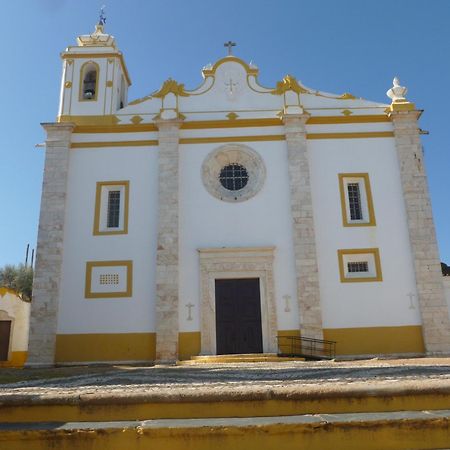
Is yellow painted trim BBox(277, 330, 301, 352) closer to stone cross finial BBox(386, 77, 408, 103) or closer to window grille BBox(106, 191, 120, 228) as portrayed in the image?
window grille BBox(106, 191, 120, 228)

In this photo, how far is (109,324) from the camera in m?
14.1

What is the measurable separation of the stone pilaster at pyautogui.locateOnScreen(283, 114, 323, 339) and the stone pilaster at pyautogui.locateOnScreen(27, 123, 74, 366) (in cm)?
710

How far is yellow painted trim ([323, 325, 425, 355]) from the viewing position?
45.1ft

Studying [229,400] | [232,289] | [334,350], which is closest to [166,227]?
[232,289]

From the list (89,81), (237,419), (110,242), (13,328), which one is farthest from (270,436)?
(13,328)

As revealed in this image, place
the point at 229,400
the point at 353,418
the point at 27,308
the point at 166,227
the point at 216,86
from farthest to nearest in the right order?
the point at 27,308
the point at 216,86
the point at 166,227
the point at 229,400
the point at 353,418

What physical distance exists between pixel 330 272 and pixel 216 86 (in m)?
7.38

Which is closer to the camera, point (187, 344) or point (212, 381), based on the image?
point (212, 381)

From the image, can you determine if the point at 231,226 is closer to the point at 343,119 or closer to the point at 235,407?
the point at 343,119

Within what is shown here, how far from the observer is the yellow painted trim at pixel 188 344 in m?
13.8

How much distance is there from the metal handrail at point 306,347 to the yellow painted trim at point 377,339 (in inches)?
8.2

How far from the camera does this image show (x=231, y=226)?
1488cm

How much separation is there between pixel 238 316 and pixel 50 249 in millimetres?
6005

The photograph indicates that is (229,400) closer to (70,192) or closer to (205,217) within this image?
(205,217)
